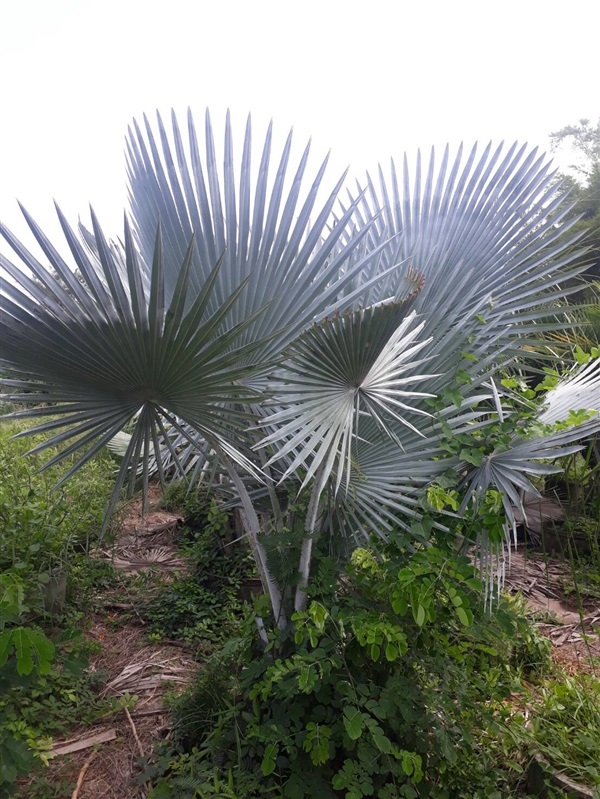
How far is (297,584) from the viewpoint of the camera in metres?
1.91

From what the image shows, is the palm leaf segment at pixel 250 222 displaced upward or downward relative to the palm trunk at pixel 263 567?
upward

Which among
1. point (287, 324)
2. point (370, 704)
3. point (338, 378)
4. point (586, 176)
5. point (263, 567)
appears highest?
point (586, 176)

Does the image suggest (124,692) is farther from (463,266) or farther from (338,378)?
(463,266)

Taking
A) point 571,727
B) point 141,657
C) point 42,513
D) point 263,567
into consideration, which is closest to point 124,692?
point 141,657

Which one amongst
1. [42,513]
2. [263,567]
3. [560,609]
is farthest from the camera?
[560,609]

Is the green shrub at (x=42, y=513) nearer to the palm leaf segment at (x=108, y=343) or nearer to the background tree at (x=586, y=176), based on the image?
the palm leaf segment at (x=108, y=343)

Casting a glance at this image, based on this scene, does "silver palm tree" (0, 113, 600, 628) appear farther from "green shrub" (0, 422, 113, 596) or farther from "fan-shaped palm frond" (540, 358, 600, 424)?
"green shrub" (0, 422, 113, 596)

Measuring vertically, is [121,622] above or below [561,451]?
below

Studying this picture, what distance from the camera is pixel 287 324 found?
5.60 feet

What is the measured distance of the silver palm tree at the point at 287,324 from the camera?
1.41 meters

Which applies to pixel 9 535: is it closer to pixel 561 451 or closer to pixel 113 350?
pixel 113 350

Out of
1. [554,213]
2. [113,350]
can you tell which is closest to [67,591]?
[113,350]

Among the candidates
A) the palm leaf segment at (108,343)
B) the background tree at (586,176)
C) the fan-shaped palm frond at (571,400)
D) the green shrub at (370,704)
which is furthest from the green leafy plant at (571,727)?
the background tree at (586,176)

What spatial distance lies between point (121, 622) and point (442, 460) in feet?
7.73
